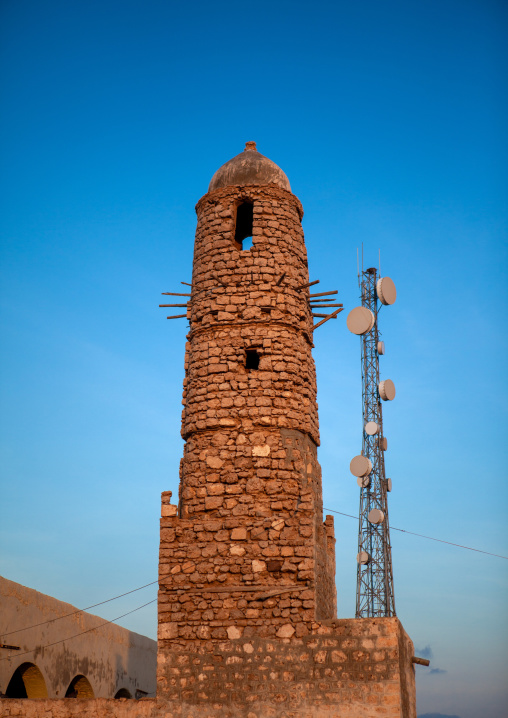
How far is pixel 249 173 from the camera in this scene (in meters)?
12.7

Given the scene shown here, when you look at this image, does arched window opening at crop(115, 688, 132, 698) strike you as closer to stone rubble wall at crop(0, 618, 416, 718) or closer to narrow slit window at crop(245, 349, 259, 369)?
stone rubble wall at crop(0, 618, 416, 718)

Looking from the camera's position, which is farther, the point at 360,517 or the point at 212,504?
the point at 360,517

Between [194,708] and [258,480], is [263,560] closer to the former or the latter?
[258,480]

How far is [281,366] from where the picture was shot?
11305 mm

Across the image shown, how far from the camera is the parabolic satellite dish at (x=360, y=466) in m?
22.5

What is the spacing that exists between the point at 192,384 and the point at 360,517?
13.8m

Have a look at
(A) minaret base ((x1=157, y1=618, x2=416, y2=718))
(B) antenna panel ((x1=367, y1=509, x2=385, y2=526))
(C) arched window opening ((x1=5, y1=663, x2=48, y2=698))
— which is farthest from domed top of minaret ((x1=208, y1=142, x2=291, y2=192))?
(B) antenna panel ((x1=367, y1=509, x2=385, y2=526))

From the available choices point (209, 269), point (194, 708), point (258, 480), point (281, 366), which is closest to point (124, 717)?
point (194, 708)

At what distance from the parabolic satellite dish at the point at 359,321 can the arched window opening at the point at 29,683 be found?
354 inches

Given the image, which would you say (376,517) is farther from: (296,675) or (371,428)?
(296,675)

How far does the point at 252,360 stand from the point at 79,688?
32.4 feet

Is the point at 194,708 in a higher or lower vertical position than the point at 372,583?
A: lower

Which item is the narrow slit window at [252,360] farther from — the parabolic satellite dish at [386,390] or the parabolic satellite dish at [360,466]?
the parabolic satellite dish at [386,390]

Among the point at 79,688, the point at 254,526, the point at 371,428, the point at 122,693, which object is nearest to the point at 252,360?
the point at 254,526
